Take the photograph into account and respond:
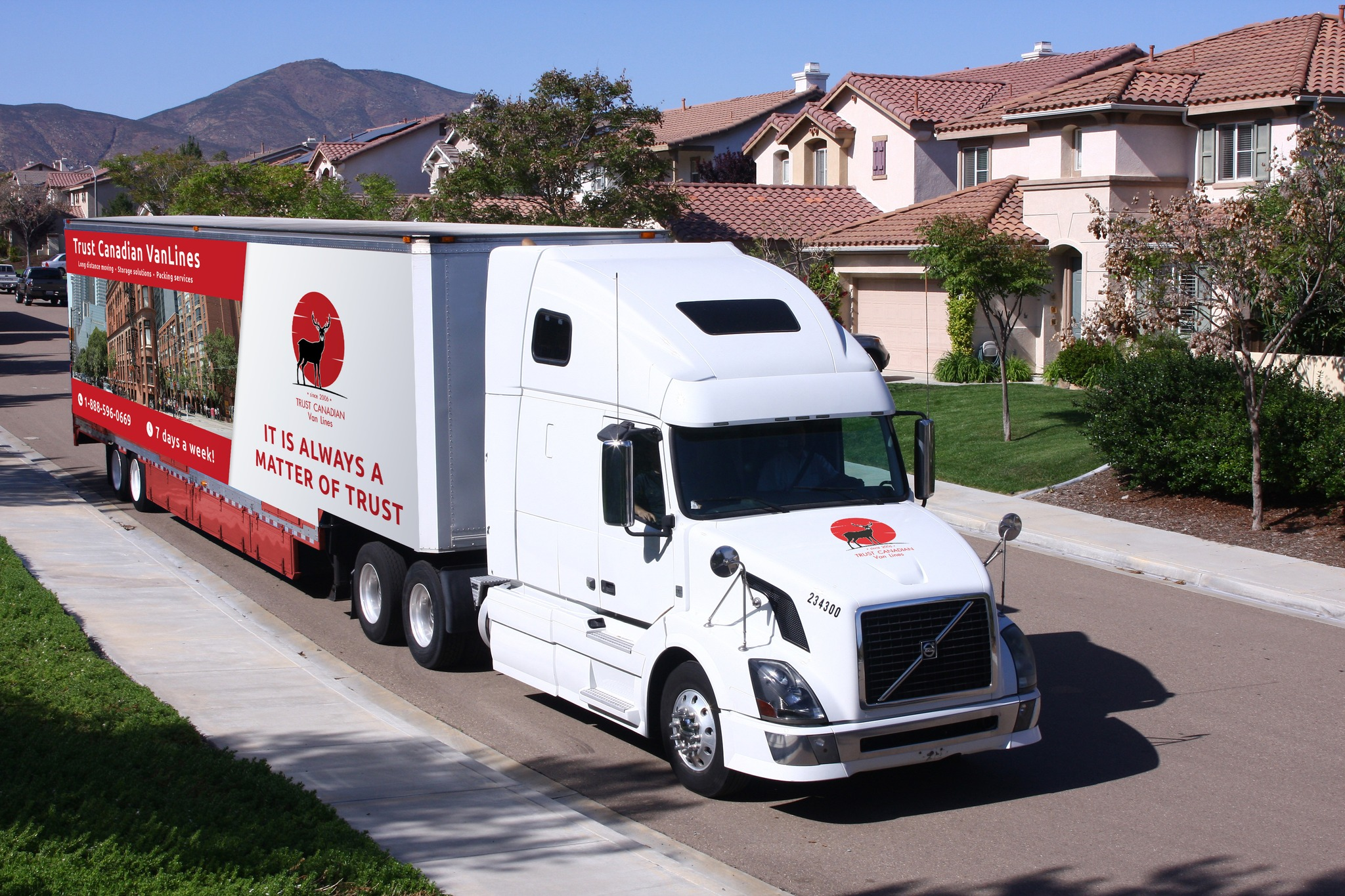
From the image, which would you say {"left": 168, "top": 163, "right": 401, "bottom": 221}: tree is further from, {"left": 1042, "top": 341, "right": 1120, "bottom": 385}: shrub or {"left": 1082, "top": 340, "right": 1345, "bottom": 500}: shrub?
{"left": 1082, "top": 340, "right": 1345, "bottom": 500}: shrub

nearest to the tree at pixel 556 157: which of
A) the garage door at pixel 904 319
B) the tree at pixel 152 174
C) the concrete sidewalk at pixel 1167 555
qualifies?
the garage door at pixel 904 319

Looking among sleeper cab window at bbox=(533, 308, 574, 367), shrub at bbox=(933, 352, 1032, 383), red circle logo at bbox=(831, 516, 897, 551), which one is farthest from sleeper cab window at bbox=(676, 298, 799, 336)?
A: shrub at bbox=(933, 352, 1032, 383)

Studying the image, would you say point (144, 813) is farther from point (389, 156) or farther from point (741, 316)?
point (389, 156)

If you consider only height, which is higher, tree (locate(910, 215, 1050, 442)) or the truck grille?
tree (locate(910, 215, 1050, 442))

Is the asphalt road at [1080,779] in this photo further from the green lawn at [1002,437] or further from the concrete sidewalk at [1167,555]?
the green lawn at [1002,437]

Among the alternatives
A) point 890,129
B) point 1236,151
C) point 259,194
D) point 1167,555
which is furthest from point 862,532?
point 259,194

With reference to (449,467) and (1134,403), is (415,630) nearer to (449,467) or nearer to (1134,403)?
(449,467)

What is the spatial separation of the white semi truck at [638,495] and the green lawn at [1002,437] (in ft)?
Result: 28.0

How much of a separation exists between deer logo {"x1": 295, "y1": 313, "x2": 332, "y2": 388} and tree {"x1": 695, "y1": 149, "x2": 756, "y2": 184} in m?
40.8

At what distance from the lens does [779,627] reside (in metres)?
7.77

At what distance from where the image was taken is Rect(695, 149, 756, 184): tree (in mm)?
52125

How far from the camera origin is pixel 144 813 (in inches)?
279

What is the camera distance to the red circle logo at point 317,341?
452 inches

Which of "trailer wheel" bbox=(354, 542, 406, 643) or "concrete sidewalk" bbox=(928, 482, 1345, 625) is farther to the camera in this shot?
"concrete sidewalk" bbox=(928, 482, 1345, 625)
